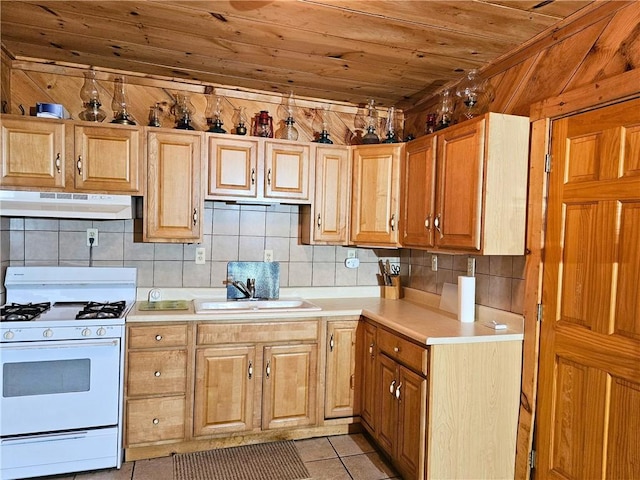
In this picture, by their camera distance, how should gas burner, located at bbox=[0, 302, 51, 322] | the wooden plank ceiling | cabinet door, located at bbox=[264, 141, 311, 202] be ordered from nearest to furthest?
1. the wooden plank ceiling
2. gas burner, located at bbox=[0, 302, 51, 322]
3. cabinet door, located at bbox=[264, 141, 311, 202]

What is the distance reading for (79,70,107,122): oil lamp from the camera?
2.71 metres

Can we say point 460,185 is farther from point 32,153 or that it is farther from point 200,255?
point 32,153

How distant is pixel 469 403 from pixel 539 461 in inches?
17.5

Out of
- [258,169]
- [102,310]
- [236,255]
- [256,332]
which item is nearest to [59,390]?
[102,310]

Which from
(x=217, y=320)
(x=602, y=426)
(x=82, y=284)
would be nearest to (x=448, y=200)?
(x=602, y=426)

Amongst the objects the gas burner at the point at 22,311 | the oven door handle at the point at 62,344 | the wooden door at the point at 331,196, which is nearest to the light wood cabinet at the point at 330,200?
the wooden door at the point at 331,196

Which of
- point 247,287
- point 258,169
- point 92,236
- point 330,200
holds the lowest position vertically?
point 247,287

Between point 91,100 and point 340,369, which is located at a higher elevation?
point 91,100

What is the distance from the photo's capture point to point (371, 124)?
3.25 m

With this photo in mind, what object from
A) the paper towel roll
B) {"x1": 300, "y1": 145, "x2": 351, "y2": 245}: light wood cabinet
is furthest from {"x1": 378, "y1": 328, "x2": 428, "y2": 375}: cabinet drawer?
{"x1": 300, "y1": 145, "x2": 351, "y2": 245}: light wood cabinet

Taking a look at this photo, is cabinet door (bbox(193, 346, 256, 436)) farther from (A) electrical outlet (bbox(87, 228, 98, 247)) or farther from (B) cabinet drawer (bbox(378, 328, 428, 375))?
(A) electrical outlet (bbox(87, 228, 98, 247))

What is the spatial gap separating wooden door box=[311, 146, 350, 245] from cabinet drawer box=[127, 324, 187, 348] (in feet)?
3.76

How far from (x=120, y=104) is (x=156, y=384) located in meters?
1.87

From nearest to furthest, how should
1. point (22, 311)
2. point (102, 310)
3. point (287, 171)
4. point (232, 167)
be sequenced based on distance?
point (22, 311) → point (102, 310) → point (232, 167) → point (287, 171)
